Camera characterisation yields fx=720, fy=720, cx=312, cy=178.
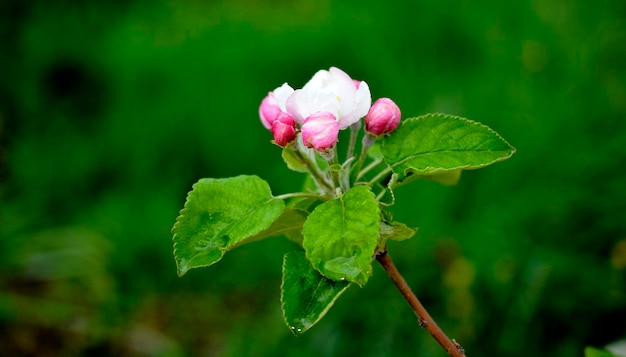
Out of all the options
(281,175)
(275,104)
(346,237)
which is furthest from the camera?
(281,175)

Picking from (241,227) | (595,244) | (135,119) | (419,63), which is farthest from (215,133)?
(241,227)

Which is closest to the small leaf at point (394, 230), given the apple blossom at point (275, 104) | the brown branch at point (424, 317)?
the brown branch at point (424, 317)

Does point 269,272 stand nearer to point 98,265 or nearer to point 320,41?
point 98,265

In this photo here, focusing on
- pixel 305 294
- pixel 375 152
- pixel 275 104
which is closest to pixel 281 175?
pixel 375 152

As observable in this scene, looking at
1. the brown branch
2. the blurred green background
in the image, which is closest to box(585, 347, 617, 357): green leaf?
the brown branch

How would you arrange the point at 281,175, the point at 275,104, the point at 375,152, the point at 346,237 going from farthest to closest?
the point at 281,175 < the point at 375,152 < the point at 275,104 < the point at 346,237

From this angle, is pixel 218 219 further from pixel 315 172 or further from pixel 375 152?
pixel 375 152
